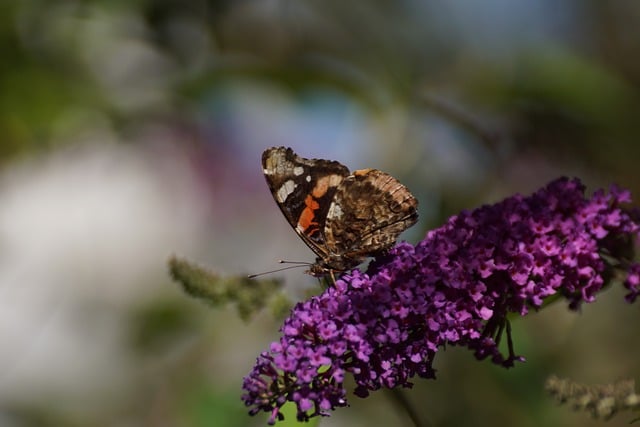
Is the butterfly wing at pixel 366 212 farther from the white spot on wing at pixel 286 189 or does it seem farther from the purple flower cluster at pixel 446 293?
the purple flower cluster at pixel 446 293

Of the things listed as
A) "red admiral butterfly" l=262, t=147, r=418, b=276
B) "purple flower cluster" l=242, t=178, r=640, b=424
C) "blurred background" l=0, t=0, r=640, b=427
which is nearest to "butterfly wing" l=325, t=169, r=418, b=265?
"red admiral butterfly" l=262, t=147, r=418, b=276

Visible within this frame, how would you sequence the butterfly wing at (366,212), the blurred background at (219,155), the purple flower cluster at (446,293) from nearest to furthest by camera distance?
the purple flower cluster at (446,293) → the butterfly wing at (366,212) → the blurred background at (219,155)

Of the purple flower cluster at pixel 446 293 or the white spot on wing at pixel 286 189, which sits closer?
the purple flower cluster at pixel 446 293

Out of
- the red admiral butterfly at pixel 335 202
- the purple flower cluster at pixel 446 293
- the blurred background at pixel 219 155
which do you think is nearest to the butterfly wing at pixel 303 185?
the red admiral butterfly at pixel 335 202

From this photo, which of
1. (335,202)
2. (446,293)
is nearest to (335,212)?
(335,202)

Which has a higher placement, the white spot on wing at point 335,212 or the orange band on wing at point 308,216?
the orange band on wing at point 308,216

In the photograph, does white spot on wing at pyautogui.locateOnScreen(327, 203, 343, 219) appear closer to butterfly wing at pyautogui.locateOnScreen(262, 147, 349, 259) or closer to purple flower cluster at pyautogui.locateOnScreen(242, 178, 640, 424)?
butterfly wing at pyautogui.locateOnScreen(262, 147, 349, 259)

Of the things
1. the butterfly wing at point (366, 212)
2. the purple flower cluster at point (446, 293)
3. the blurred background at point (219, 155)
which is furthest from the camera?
the blurred background at point (219, 155)
